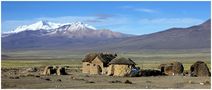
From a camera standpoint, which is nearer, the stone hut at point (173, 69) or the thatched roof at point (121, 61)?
the thatched roof at point (121, 61)

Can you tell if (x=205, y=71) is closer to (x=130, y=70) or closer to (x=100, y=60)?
(x=130, y=70)

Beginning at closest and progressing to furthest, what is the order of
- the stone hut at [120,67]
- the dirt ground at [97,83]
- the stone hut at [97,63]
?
the dirt ground at [97,83] → the stone hut at [120,67] → the stone hut at [97,63]

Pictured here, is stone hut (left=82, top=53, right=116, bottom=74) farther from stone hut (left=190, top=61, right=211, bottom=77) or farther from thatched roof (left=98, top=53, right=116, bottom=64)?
stone hut (left=190, top=61, right=211, bottom=77)

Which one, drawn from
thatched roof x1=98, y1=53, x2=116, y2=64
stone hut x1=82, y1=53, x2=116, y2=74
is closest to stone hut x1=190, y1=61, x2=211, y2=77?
stone hut x1=82, y1=53, x2=116, y2=74

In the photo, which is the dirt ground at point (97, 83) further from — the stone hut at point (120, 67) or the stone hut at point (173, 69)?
the stone hut at point (173, 69)

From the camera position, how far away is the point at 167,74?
42.4m

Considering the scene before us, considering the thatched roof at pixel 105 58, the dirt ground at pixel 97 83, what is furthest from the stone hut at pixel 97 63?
the dirt ground at pixel 97 83

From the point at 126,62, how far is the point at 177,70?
439 cm

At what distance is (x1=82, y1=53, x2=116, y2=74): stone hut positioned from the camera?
1762 inches

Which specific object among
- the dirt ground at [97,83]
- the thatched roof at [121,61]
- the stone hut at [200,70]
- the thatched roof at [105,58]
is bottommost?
the dirt ground at [97,83]

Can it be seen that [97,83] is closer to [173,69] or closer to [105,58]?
[173,69]

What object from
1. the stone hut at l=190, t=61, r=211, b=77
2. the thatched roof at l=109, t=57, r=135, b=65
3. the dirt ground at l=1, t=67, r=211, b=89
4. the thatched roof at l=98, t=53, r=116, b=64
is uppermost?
the thatched roof at l=98, t=53, r=116, b=64

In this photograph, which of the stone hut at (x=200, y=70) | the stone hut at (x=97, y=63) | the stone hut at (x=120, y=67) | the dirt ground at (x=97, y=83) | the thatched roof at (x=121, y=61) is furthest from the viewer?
the stone hut at (x=97, y=63)

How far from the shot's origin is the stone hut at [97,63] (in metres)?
44.8
